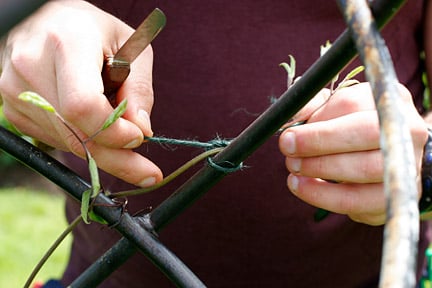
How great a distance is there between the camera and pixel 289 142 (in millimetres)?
542

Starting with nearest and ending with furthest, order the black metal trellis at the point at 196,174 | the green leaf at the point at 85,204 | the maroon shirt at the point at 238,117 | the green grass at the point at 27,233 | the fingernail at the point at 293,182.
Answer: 1. the black metal trellis at the point at 196,174
2. the green leaf at the point at 85,204
3. the fingernail at the point at 293,182
4. the maroon shirt at the point at 238,117
5. the green grass at the point at 27,233

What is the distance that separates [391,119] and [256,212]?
2.01ft

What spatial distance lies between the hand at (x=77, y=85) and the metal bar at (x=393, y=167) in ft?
0.76

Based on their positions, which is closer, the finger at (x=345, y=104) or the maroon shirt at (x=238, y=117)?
the finger at (x=345, y=104)

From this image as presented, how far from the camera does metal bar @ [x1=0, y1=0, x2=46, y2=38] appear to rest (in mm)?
266

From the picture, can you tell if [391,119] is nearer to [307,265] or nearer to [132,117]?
[132,117]

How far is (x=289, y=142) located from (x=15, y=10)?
31 cm

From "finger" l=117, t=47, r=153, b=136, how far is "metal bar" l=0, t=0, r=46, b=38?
240mm

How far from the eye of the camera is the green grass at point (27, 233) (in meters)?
2.28

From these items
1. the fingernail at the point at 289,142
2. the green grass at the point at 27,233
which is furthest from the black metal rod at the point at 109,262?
the green grass at the point at 27,233

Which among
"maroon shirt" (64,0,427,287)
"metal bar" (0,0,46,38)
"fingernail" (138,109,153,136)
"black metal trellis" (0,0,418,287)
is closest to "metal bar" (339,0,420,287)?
"black metal trellis" (0,0,418,287)

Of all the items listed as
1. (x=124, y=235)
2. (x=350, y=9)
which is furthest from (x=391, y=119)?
(x=124, y=235)

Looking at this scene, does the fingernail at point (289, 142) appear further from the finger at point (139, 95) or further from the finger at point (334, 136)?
the finger at point (139, 95)

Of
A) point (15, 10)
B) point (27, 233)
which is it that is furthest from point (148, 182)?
point (27, 233)
